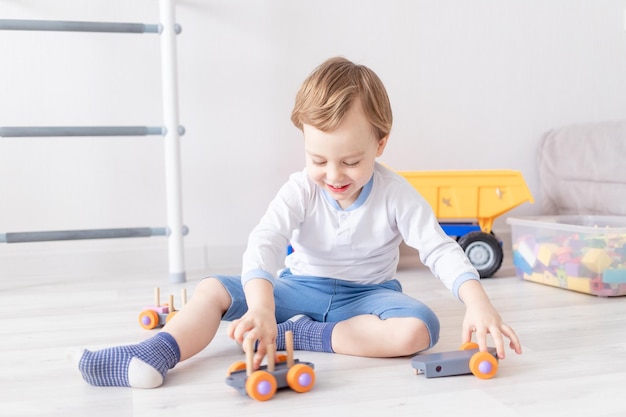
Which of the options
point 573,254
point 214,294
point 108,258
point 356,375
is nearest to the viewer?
point 356,375

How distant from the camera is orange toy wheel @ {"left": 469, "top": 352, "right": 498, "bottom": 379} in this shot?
91 centimetres

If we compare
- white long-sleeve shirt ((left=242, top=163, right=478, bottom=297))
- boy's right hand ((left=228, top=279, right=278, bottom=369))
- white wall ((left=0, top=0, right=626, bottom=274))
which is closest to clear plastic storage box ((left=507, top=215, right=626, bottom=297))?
white wall ((left=0, top=0, right=626, bottom=274))

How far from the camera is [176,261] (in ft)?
5.50

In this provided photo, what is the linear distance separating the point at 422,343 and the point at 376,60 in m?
1.10

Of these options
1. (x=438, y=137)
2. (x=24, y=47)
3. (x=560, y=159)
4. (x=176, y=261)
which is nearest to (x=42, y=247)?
(x=176, y=261)

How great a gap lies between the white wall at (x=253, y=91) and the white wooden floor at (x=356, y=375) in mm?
424

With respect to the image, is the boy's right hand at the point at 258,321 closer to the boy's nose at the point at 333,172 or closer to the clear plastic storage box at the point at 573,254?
the boy's nose at the point at 333,172

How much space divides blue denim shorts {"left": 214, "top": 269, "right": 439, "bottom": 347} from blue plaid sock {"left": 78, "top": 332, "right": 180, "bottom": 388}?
0.62ft

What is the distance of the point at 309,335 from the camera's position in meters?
1.08

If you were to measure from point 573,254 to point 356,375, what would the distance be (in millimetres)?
750

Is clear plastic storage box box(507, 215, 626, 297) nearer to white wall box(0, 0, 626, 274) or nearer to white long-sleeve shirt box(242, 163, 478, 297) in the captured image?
white wall box(0, 0, 626, 274)

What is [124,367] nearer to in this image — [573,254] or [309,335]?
[309,335]

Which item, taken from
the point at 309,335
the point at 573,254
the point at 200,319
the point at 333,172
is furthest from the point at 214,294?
the point at 573,254

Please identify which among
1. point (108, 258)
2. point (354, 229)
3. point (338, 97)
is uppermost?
point (338, 97)
